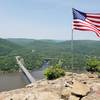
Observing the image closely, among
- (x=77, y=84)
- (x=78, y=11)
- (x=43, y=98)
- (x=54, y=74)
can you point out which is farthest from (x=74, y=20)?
(x=54, y=74)

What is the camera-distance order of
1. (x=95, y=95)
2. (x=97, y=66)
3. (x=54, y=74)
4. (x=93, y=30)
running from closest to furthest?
(x=95, y=95), (x=93, y=30), (x=54, y=74), (x=97, y=66)

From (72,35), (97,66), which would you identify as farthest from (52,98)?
(97,66)

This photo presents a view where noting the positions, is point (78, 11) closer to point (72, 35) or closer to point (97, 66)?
point (72, 35)

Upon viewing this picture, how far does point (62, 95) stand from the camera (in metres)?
30.4

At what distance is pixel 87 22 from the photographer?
3133cm

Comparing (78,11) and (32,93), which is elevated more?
(78,11)

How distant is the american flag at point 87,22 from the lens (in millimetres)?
31000

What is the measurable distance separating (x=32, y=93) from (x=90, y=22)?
953cm

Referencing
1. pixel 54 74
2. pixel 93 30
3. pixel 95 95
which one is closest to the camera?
pixel 95 95

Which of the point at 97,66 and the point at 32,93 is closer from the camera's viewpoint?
the point at 32,93

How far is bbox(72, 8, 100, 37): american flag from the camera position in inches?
1220

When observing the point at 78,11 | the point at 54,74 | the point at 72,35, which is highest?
the point at 78,11

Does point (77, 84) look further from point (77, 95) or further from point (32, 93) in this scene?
point (32, 93)

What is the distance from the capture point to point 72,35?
31609 mm
